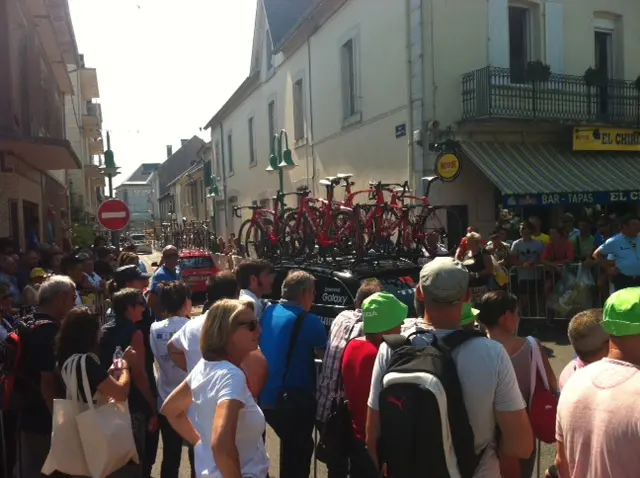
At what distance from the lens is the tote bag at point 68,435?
3379 mm

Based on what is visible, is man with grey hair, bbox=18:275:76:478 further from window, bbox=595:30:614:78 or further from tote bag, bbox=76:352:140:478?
window, bbox=595:30:614:78

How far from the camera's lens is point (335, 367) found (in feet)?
12.3

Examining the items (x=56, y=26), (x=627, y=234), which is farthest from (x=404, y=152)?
(x=56, y=26)

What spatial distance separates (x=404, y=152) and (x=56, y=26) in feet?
29.1

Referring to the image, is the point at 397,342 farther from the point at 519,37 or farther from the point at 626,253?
the point at 519,37

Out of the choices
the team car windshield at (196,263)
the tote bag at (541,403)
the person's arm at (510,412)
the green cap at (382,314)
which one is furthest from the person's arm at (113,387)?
the team car windshield at (196,263)

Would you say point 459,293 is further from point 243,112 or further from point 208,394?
point 243,112

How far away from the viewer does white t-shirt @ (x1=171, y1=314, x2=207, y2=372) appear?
149 inches

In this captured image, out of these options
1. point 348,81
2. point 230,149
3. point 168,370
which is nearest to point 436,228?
point 168,370

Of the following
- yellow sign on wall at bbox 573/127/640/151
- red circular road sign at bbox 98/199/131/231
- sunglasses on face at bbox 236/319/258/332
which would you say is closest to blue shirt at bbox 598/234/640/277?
yellow sign on wall at bbox 573/127/640/151

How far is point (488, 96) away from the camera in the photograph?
12.3 m

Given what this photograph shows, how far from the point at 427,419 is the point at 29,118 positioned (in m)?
9.97

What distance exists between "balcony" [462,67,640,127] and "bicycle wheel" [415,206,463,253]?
2471 millimetres

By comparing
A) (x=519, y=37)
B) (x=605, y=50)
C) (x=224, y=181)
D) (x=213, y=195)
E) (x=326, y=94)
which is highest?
(x=519, y=37)
